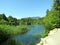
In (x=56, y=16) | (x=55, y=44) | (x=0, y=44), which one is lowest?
(x=0, y=44)

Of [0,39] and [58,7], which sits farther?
[0,39]

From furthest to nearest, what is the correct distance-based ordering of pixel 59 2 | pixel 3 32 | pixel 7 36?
pixel 7 36
pixel 3 32
pixel 59 2

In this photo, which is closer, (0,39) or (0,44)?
(0,44)

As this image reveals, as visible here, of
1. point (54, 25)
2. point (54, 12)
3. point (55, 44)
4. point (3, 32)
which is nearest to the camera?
point (55, 44)

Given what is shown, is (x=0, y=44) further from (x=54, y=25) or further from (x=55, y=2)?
(x=55, y=2)

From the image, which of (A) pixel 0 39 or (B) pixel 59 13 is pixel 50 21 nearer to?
(B) pixel 59 13

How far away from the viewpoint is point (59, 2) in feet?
70.0

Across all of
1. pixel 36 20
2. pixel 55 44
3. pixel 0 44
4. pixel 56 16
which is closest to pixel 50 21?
pixel 56 16

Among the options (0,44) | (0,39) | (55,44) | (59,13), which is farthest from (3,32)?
(55,44)

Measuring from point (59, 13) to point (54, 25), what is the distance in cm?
208

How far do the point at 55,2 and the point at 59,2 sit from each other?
2.24 feet

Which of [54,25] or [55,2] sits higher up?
[55,2]

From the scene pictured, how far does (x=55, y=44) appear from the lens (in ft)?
23.7

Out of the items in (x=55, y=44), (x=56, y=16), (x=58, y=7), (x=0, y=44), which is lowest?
(x=0, y=44)
